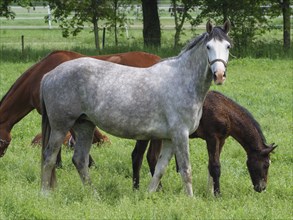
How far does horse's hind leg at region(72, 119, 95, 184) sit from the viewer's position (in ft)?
26.6

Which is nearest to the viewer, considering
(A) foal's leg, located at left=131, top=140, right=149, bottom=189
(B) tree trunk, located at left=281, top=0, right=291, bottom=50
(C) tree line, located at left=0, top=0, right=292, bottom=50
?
(A) foal's leg, located at left=131, top=140, right=149, bottom=189

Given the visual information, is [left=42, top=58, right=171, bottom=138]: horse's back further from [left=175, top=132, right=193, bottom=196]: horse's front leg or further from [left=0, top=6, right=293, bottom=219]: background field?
[left=0, top=6, right=293, bottom=219]: background field

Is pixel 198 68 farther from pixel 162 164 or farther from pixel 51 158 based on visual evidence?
pixel 51 158

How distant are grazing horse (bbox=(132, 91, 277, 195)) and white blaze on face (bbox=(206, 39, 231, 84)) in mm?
1293

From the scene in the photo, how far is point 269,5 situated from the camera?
86.6 ft

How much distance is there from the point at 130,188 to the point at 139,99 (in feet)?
4.08

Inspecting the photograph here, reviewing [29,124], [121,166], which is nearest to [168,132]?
[121,166]

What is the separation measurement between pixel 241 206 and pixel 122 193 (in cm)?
137

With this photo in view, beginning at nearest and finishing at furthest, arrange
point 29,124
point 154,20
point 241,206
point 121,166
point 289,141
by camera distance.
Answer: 1. point 241,206
2. point 121,166
3. point 289,141
4. point 29,124
5. point 154,20

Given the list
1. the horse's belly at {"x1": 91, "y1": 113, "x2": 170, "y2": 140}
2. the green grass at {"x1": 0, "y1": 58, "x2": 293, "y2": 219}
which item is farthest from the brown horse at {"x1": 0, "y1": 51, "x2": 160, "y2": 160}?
the horse's belly at {"x1": 91, "y1": 113, "x2": 170, "y2": 140}

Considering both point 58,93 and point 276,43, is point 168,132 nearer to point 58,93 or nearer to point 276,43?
point 58,93

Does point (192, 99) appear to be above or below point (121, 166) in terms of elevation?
above

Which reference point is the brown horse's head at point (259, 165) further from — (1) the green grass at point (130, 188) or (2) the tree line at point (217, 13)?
(2) the tree line at point (217, 13)

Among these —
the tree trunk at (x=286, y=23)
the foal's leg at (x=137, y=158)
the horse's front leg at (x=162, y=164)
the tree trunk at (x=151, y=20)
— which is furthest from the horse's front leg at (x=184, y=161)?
the tree trunk at (x=151, y=20)
